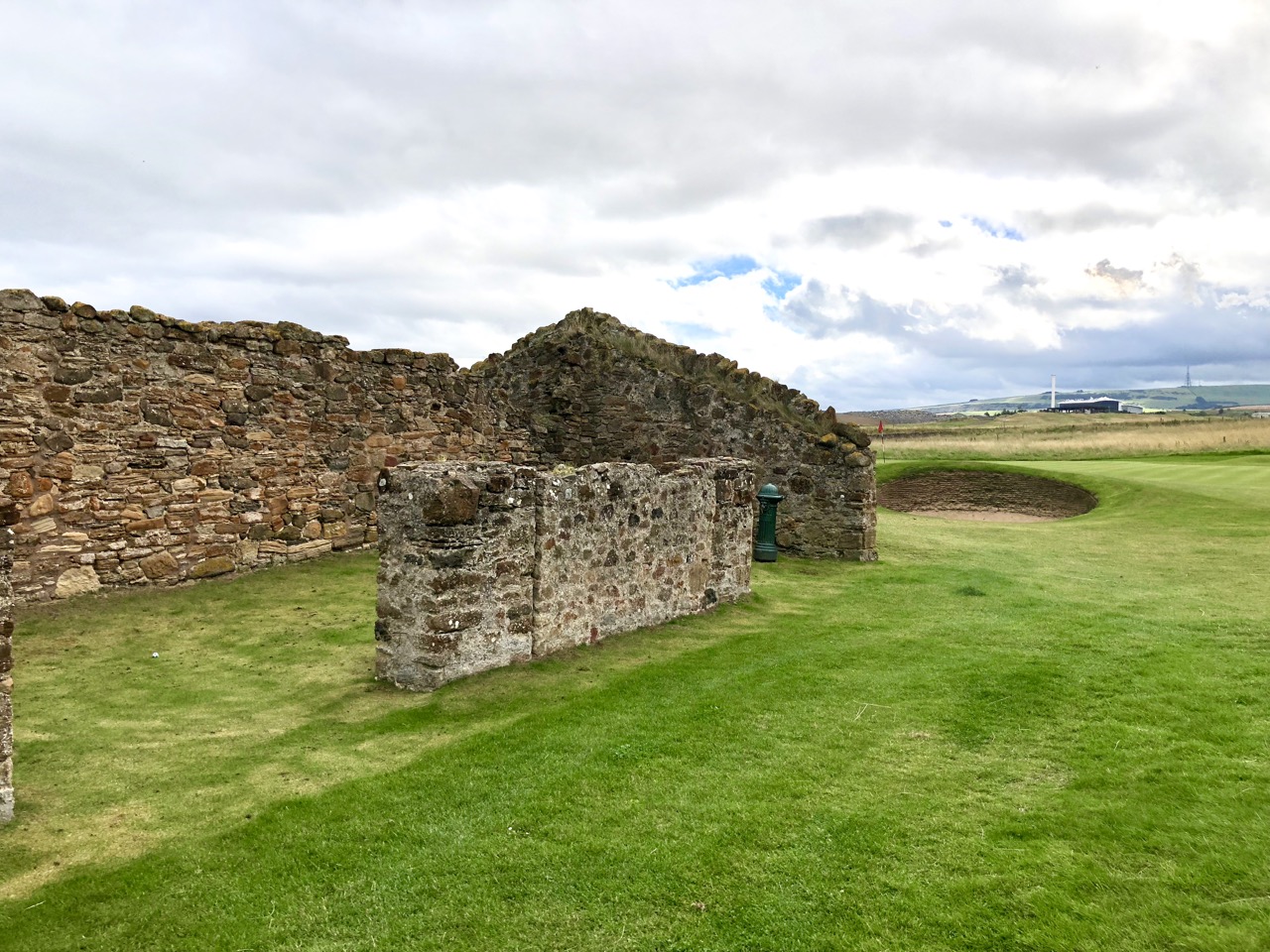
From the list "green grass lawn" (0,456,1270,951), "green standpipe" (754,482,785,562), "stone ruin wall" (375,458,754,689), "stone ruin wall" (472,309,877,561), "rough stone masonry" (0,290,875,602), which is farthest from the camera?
"stone ruin wall" (472,309,877,561)

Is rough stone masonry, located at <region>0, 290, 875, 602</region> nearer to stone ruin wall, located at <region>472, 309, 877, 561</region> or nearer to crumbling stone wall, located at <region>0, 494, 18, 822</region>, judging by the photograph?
stone ruin wall, located at <region>472, 309, 877, 561</region>

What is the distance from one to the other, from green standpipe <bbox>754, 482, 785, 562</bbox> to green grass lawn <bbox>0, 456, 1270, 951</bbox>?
15.4 ft

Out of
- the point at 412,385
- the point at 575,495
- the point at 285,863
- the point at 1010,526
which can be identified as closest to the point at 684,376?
the point at 412,385

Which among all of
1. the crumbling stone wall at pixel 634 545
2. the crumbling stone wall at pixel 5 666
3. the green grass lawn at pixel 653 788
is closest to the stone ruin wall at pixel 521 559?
the crumbling stone wall at pixel 634 545

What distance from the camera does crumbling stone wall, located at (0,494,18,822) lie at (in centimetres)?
459

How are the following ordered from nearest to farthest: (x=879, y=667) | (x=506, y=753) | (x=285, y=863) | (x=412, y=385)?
(x=285, y=863) → (x=506, y=753) → (x=879, y=667) → (x=412, y=385)

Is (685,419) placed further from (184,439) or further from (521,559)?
(521,559)

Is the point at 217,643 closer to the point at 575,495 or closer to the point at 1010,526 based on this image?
the point at 575,495

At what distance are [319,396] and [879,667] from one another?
30.2ft

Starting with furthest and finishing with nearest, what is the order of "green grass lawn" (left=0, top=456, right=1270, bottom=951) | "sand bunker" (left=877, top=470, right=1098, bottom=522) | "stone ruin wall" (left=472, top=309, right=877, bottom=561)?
"sand bunker" (left=877, top=470, right=1098, bottom=522), "stone ruin wall" (left=472, top=309, right=877, bottom=561), "green grass lawn" (left=0, top=456, right=1270, bottom=951)

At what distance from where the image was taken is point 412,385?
558 inches

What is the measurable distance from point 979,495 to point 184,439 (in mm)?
25118

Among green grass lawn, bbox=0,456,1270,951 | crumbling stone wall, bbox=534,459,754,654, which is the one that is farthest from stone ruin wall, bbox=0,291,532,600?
crumbling stone wall, bbox=534,459,754,654

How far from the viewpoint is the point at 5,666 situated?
4613mm
